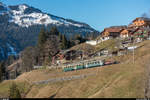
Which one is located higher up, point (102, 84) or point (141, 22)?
point (141, 22)

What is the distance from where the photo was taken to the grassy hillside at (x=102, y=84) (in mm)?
61094

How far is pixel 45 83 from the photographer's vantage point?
84.1 meters

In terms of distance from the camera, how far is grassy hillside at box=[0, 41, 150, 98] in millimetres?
61094

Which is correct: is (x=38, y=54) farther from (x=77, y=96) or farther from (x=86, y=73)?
(x=77, y=96)

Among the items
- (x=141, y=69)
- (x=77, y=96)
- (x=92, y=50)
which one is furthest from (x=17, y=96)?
(x=92, y=50)

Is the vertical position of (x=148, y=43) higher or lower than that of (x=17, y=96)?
higher

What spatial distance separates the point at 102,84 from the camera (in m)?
69.1

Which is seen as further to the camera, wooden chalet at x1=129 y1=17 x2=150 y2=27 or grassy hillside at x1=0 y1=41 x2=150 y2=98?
wooden chalet at x1=129 y1=17 x2=150 y2=27

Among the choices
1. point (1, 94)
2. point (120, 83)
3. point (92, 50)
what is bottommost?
point (1, 94)

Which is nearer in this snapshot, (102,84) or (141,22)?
(102,84)

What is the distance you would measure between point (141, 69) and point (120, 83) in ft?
34.8

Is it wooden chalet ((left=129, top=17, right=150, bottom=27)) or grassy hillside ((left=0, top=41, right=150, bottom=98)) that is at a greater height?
wooden chalet ((left=129, top=17, right=150, bottom=27))

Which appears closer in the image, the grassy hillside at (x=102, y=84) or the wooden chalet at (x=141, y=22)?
the grassy hillside at (x=102, y=84)

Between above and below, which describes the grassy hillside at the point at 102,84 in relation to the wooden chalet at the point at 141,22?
below
